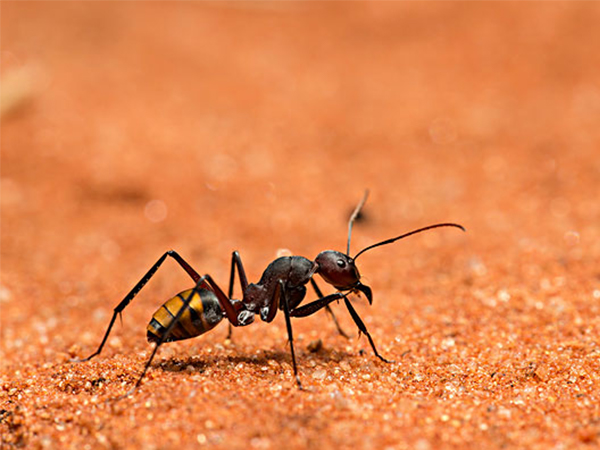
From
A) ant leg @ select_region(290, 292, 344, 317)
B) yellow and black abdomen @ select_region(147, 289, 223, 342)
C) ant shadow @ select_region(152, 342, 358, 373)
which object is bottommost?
ant shadow @ select_region(152, 342, 358, 373)

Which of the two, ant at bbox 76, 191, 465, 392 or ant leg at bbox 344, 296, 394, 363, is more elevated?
ant at bbox 76, 191, 465, 392

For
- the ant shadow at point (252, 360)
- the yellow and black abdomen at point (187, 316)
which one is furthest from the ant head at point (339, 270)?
the yellow and black abdomen at point (187, 316)

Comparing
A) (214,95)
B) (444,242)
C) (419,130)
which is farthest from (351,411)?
(214,95)

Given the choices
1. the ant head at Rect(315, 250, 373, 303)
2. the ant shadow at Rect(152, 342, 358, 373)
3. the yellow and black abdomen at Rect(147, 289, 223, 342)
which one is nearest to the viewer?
the yellow and black abdomen at Rect(147, 289, 223, 342)

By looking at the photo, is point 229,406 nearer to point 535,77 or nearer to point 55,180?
point 55,180

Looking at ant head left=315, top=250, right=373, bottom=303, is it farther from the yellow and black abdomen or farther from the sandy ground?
the yellow and black abdomen

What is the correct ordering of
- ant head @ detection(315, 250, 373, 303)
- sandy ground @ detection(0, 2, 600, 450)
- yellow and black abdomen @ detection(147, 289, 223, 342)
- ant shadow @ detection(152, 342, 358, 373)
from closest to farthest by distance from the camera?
sandy ground @ detection(0, 2, 600, 450), yellow and black abdomen @ detection(147, 289, 223, 342), ant shadow @ detection(152, 342, 358, 373), ant head @ detection(315, 250, 373, 303)

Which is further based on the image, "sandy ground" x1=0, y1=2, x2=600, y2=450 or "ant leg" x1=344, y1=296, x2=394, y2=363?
"ant leg" x1=344, y1=296, x2=394, y2=363

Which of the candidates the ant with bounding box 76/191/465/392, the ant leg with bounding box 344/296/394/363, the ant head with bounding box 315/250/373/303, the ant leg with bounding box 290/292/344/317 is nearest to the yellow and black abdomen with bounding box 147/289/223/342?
the ant with bounding box 76/191/465/392
